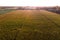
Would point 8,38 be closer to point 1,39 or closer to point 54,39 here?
point 1,39

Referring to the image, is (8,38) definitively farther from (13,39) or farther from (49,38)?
(49,38)

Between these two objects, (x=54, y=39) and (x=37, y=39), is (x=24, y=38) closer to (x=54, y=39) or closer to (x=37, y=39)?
(x=37, y=39)

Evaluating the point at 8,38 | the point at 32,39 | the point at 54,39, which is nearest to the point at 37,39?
the point at 32,39

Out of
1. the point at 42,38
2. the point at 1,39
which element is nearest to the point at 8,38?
the point at 1,39

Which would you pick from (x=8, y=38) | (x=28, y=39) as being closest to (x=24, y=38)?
(x=28, y=39)

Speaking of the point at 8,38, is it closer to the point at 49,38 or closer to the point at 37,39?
the point at 37,39

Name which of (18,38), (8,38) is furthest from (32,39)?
(8,38)
